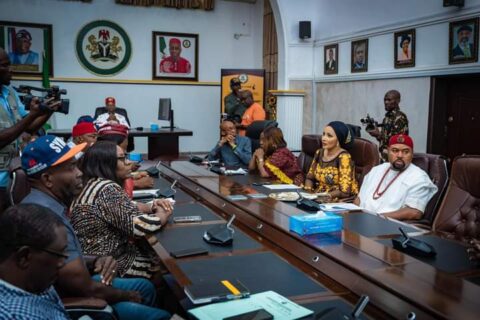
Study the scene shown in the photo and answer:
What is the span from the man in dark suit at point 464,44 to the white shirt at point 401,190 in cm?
241

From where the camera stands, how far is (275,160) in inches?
154

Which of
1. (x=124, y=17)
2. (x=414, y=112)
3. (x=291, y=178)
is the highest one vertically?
(x=124, y=17)

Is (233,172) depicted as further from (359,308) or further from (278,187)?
(359,308)

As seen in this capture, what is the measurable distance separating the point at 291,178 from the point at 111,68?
567 cm

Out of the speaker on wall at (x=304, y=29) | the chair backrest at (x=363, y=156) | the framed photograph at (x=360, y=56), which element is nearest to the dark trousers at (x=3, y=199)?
the chair backrest at (x=363, y=156)

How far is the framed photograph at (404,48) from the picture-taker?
5.48 meters

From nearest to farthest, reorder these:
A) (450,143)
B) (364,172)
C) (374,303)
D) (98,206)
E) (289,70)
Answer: (374,303), (98,206), (364,172), (450,143), (289,70)

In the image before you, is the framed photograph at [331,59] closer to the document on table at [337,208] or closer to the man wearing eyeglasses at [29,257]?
the document on table at [337,208]

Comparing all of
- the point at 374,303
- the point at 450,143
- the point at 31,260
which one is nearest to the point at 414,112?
the point at 450,143

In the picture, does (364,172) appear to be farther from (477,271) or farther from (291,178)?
(477,271)

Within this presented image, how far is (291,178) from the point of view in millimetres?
3967

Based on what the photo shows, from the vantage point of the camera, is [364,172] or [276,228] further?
[364,172]

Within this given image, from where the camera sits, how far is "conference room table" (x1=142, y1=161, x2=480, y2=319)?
1.35m

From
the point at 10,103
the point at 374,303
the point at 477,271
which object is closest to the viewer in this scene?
the point at 374,303
